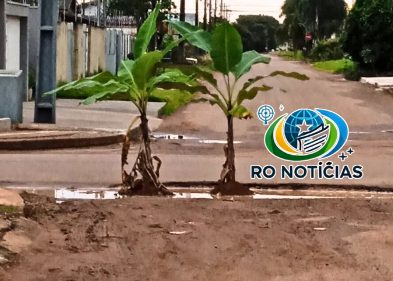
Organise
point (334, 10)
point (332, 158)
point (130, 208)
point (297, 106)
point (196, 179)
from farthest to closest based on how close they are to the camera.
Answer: point (334, 10) < point (297, 106) < point (332, 158) < point (196, 179) < point (130, 208)

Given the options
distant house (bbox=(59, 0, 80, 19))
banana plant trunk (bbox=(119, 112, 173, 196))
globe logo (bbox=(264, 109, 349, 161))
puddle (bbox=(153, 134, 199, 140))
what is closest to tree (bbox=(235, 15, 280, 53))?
distant house (bbox=(59, 0, 80, 19))

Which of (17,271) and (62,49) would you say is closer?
(17,271)

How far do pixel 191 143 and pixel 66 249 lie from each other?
9.59 meters

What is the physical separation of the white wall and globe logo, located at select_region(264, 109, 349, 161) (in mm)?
12175

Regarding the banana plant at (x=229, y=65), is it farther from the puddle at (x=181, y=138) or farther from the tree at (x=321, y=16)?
the tree at (x=321, y=16)

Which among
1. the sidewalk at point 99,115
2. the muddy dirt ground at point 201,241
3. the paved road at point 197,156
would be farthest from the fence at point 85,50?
the muddy dirt ground at point 201,241

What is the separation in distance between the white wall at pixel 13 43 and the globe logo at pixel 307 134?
479 inches

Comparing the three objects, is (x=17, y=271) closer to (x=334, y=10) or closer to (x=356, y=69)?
(x=356, y=69)

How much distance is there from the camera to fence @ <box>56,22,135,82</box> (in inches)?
1035

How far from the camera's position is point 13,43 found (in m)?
21.2

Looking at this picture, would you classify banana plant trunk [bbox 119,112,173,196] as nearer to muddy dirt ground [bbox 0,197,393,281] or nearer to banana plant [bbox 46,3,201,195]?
banana plant [bbox 46,3,201,195]

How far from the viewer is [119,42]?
143 ft

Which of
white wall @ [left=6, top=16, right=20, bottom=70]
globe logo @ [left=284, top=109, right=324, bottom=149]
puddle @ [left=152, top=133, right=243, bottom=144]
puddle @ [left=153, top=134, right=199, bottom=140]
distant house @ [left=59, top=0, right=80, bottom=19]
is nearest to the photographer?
globe logo @ [left=284, top=109, right=324, bottom=149]

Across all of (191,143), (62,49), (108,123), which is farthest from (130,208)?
(62,49)
